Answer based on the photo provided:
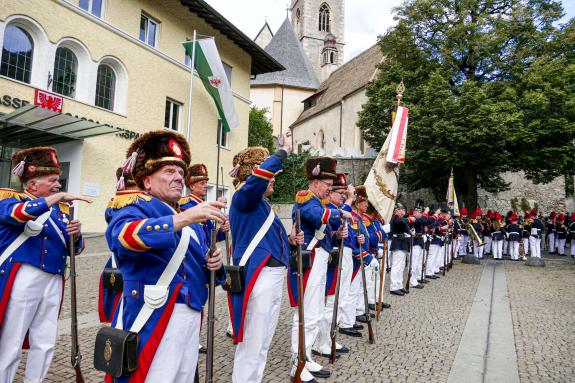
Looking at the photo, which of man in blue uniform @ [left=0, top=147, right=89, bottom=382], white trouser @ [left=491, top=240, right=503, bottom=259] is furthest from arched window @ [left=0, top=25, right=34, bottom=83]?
white trouser @ [left=491, top=240, right=503, bottom=259]

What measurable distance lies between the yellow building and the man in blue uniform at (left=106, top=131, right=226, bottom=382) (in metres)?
10.3

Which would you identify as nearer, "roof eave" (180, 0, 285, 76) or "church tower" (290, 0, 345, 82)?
"roof eave" (180, 0, 285, 76)

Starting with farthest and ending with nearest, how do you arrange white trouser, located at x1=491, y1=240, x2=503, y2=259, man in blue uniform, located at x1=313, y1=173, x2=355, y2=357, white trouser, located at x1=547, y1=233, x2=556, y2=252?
1. white trouser, located at x1=547, y1=233, x2=556, y2=252
2. white trouser, located at x1=491, y1=240, x2=503, y2=259
3. man in blue uniform, located at x1=313, y1=173, x2=355, y2=357

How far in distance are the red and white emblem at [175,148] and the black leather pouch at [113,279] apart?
1.73 m

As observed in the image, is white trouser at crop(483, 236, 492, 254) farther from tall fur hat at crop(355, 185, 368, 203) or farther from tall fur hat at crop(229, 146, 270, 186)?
tall fur hat at crop(229, 146, 270, 186)

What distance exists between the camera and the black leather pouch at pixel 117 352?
2.05 m

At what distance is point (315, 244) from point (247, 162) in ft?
5.04

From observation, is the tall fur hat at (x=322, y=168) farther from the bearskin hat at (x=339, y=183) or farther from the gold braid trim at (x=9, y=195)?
the gold braid trim at (x=9, y=195)

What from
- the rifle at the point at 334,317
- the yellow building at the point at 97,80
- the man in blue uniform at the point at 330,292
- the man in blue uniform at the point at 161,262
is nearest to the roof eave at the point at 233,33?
the yellow building at the point at 97,80

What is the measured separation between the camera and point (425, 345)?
18.6ft

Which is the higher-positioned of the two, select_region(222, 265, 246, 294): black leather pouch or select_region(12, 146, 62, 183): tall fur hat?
select_region(12, 146, 62, 183): tall fur hat

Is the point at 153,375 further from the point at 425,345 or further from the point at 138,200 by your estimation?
the point at 425,345

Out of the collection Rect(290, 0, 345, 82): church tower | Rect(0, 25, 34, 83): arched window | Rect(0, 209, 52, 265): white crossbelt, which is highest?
Rect(290, 0, 345, 82): church tower

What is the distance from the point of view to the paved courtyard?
4539mm
